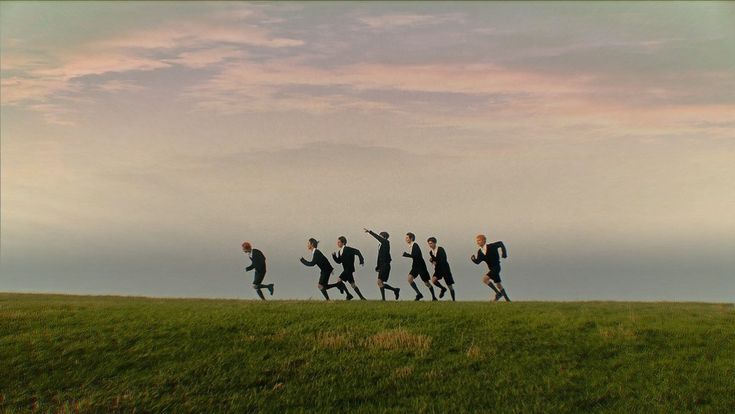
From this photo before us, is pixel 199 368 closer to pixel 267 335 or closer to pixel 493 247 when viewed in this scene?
pixel 267 335

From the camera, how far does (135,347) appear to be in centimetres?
1844

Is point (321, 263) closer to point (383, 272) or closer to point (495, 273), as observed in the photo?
point (383, 272)

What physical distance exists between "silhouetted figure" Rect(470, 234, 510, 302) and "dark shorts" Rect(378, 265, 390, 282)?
374cm

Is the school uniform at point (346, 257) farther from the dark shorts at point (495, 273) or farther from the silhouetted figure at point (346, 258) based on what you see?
the dark shorts at point (495, 273)

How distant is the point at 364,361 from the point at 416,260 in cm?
1246

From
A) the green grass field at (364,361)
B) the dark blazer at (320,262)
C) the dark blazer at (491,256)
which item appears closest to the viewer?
the green grass field at (364,361)

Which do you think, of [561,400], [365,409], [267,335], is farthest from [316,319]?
[561,400]

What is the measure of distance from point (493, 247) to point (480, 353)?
36.8 feet

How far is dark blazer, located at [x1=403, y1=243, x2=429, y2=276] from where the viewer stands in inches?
1152

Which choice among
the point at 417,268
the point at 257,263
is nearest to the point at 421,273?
the point at 417,268

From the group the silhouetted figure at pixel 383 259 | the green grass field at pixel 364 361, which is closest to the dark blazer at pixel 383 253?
the silhouetted figure at pixel 383 259

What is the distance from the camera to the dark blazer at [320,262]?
29891mm

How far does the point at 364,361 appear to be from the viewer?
1709cm

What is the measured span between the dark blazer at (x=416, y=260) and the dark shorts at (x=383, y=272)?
102cm
